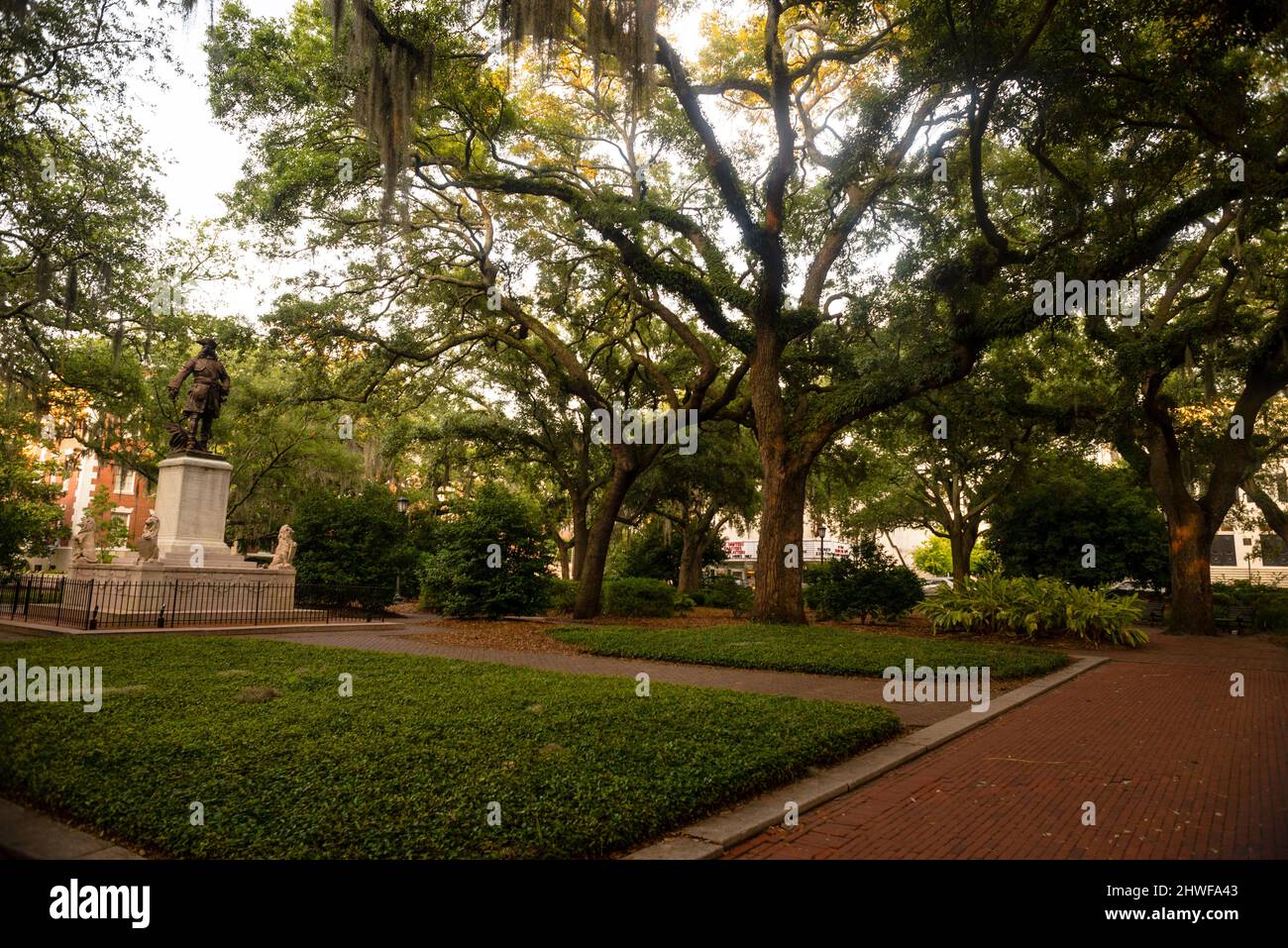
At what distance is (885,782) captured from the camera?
5.94 meters

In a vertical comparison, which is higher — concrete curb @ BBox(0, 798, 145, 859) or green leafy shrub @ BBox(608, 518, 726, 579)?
green leafy shrub @ BBox(608, 518, 726, 579)

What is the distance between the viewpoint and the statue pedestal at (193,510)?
61.7ft

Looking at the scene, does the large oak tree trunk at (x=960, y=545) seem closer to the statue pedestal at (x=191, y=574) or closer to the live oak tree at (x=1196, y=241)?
the live oak tree at (x=1196, y=241)

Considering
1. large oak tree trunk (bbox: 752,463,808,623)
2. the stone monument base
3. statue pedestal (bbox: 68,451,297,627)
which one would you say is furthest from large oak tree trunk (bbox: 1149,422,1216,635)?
the stone monument base

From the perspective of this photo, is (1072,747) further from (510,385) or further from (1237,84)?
(510,385)

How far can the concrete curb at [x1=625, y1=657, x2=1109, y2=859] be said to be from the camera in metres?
4.24

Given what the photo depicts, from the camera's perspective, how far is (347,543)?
2500 centimetres

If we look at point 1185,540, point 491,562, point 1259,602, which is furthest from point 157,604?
point 1259,602

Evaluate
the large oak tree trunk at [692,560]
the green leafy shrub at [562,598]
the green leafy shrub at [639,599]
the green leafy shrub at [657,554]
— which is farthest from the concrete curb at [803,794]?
the green leafy shrub at [657,554]

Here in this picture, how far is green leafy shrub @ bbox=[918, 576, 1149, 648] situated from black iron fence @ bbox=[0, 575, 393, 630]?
16.3m

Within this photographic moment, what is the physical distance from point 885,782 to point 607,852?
2868 mm

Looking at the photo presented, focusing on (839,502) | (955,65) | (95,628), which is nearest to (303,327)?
(95,628)

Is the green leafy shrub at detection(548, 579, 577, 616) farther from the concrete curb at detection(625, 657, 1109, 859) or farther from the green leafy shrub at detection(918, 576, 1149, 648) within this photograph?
the concrete curb at detection(625, 657, 1109, 859)

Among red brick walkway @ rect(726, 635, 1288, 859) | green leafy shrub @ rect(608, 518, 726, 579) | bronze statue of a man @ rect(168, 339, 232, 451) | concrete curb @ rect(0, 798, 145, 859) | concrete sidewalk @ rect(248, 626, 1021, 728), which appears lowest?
concrete sidewalk @ rect(248, 626, 1021, 728)
